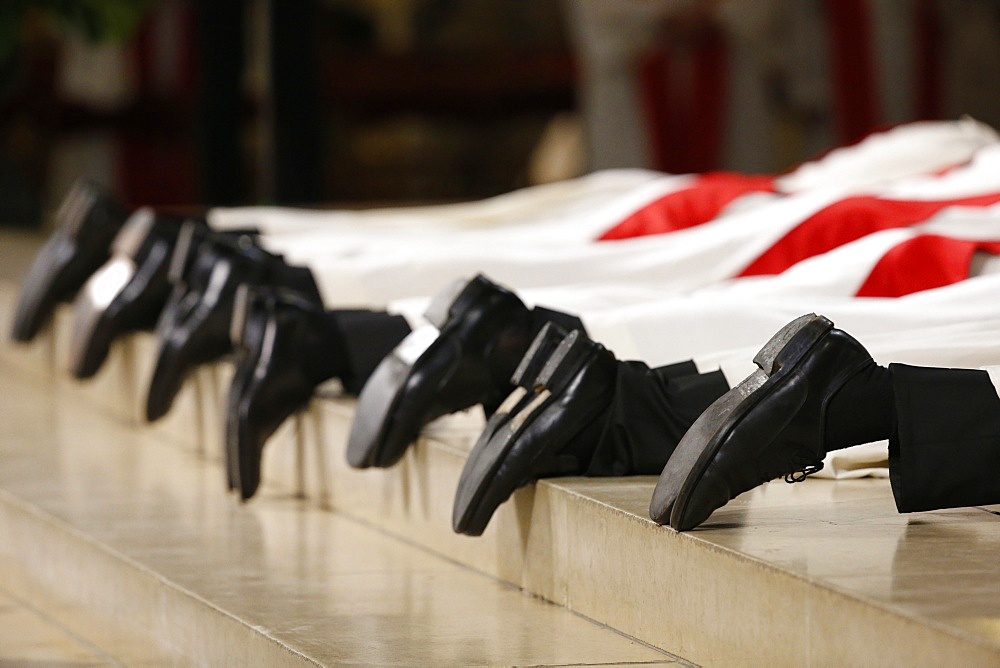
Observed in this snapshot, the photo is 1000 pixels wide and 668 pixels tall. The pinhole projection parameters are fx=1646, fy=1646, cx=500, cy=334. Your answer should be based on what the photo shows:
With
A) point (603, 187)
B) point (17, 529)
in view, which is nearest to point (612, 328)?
point (17, 529)

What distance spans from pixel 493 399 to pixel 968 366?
1.91 ft

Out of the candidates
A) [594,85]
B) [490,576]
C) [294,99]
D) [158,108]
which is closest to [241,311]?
[490,576]

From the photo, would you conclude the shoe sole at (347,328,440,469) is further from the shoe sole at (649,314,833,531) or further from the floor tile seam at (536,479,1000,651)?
the shoe sole at (649,314,833,531)

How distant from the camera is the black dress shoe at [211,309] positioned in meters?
2.71

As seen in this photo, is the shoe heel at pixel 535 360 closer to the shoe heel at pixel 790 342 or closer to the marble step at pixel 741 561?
the marble step at pixel 741 561

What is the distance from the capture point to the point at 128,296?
10.3ft

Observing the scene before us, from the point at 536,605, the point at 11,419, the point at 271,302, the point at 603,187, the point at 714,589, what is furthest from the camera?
the point at 603,187

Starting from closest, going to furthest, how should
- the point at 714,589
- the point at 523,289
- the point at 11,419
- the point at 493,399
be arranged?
the point at 714,589 → the point at 493,399 → the point at 523,289 → the point at 11,419

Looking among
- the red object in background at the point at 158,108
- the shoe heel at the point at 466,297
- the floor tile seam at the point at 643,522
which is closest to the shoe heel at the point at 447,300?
the shoe heel at the point at 466,297

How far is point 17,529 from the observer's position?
2428mm

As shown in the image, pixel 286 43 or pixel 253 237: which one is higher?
pixel 286 43

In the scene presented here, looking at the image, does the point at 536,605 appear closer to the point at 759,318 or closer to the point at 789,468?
the point at 789,468

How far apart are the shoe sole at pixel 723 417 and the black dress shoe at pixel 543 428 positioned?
225 millimetres

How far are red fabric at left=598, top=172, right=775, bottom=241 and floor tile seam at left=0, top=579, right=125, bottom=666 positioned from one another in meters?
1.44
